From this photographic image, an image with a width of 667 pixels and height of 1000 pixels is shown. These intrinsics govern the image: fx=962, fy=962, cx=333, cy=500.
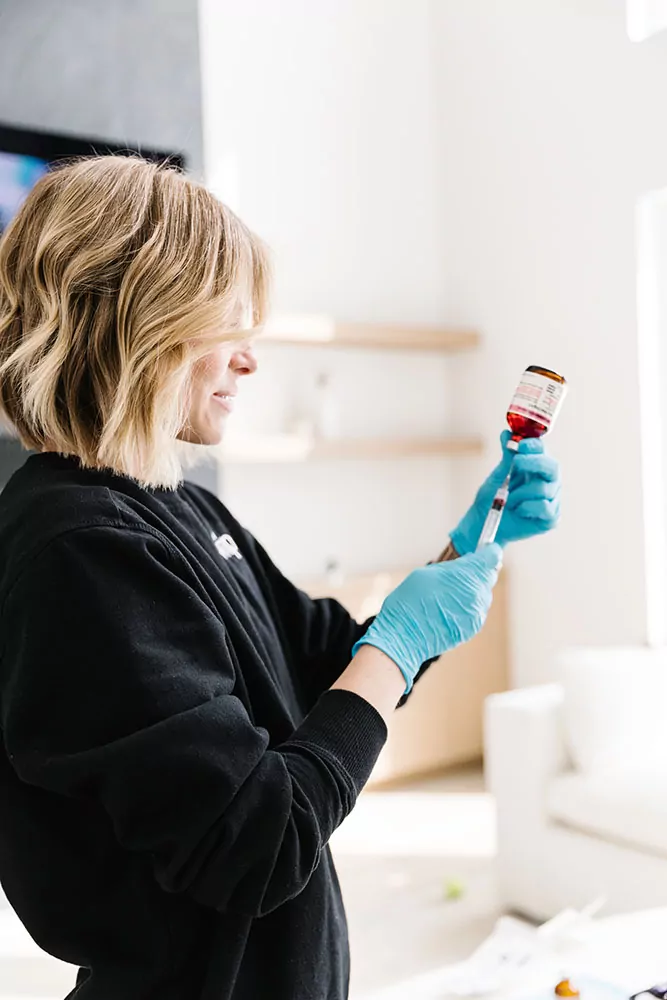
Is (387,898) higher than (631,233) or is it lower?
lower

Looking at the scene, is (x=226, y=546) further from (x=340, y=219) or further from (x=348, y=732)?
(x=340, y=219)

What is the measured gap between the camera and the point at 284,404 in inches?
142

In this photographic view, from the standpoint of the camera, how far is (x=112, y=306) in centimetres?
91

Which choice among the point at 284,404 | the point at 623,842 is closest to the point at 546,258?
the point at 284,404

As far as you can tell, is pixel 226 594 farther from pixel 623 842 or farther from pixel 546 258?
pixel 546 258

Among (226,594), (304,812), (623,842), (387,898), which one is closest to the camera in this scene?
(304,812)

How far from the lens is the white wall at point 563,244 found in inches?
127

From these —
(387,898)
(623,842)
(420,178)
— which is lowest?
(387,898)

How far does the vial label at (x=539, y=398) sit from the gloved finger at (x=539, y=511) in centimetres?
12

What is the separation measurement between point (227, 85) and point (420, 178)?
93 centimetres

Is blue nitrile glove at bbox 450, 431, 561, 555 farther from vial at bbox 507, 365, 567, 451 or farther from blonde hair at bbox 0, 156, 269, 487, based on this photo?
blonde hair at bbox 0, 156, 269, 487

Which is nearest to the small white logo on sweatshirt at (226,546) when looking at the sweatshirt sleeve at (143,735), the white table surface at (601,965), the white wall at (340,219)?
the sweatshirt sleeve at (143,735)

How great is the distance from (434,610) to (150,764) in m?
0.42

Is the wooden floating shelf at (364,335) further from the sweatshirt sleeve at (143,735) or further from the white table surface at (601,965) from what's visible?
the sweatshirt sleeve at (143,735)
